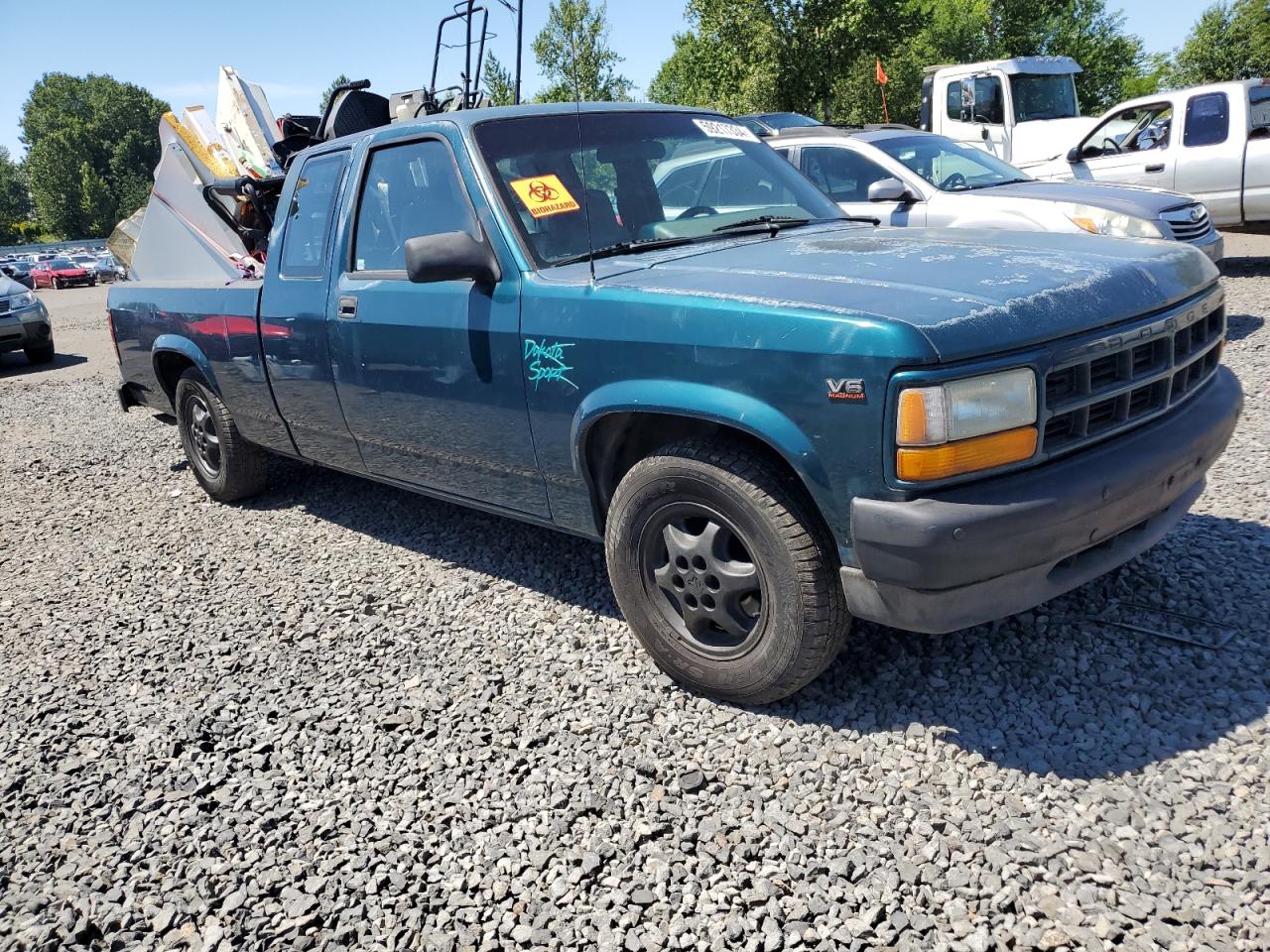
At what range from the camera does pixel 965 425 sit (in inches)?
88.8

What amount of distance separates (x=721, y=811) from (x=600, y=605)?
1366 mm

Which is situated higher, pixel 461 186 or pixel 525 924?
pixel 461 186

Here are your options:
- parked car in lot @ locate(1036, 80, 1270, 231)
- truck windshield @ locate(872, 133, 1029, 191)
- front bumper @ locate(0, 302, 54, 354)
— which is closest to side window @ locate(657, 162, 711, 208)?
truck windshield @ locate(872, 133, 1029, 191)

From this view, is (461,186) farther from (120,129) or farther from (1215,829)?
(120,129)

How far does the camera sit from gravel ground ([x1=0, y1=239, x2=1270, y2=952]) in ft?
6.98

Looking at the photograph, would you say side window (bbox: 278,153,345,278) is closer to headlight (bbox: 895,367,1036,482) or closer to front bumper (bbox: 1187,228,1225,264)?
headlight (bbox: 895,367,1036,482)

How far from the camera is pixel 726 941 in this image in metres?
2.05

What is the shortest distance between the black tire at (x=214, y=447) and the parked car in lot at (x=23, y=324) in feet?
30.8

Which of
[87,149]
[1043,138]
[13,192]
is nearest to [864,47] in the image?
[1043,138]

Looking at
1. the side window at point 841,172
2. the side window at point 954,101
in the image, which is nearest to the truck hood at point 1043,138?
the side window at point 954,101

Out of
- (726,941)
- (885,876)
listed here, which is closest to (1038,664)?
(885,876)

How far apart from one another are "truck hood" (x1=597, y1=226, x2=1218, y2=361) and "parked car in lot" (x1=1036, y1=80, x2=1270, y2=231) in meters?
8.56

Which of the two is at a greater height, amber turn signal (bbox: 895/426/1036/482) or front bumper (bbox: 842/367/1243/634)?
amber turn signal (bbox: 895/426/1036/482)

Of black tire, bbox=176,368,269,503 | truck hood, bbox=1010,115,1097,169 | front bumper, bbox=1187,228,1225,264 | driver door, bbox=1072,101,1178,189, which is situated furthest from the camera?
truck hood, bbox=1010,115,1097,169
